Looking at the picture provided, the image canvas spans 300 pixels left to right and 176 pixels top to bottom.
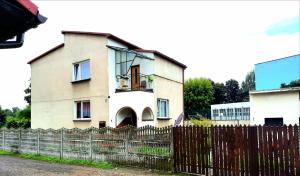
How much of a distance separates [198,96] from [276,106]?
133 feet

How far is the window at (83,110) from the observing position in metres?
25.0

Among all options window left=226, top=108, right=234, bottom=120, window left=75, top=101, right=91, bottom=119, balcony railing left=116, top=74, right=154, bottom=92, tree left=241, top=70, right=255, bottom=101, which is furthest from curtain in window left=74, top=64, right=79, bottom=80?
tree left=241, top=70, right=255, bottom=101

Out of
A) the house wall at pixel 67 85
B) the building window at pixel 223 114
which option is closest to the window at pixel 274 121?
the house wall at pixel 67 85

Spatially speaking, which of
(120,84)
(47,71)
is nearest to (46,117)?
(47,71)

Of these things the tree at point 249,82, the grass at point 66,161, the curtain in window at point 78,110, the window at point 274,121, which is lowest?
the grass at point 66,161

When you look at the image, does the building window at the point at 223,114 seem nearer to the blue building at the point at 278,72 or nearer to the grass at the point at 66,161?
the blue building at the point at 278,72

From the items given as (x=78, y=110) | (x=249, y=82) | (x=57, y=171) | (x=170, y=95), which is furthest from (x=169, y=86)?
(x=249, y=82)

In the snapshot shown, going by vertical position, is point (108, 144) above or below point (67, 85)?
below

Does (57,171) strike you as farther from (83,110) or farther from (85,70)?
(85,70)

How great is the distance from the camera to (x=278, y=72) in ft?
127

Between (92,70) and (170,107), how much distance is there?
254 inches

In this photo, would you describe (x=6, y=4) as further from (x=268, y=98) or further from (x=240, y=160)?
(x=268, y=98)

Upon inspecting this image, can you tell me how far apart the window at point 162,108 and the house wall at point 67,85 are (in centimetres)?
388

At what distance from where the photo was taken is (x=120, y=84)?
78.7 feet
